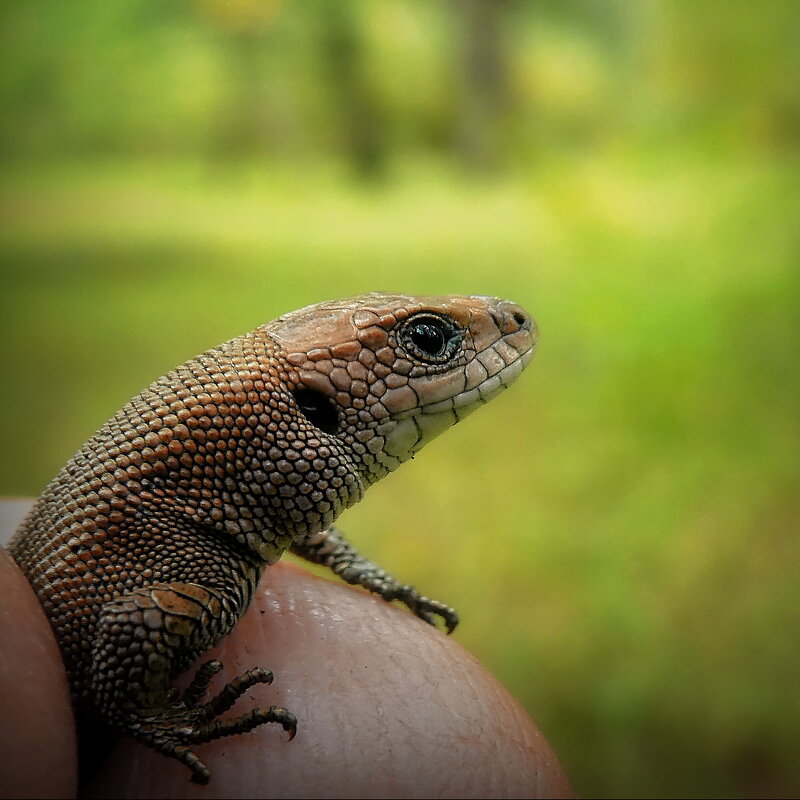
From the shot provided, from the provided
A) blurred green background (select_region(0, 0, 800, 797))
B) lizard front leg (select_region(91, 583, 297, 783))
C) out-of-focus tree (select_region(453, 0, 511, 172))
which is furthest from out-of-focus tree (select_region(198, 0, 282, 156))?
lizard front leg (select_region(91, 583, 297, 783))

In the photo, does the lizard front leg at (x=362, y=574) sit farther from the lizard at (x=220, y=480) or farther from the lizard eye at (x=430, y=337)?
the lizard eye at (x=430, y=337)

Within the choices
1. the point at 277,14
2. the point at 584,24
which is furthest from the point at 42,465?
the point at 584,24

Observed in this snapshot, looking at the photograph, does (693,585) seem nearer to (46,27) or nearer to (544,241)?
(544,241)

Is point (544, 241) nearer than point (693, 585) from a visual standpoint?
No

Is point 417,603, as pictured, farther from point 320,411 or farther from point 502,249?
point 502,249

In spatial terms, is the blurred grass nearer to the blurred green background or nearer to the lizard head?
the blurred green background

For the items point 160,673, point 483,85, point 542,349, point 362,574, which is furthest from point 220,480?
point 483,85
